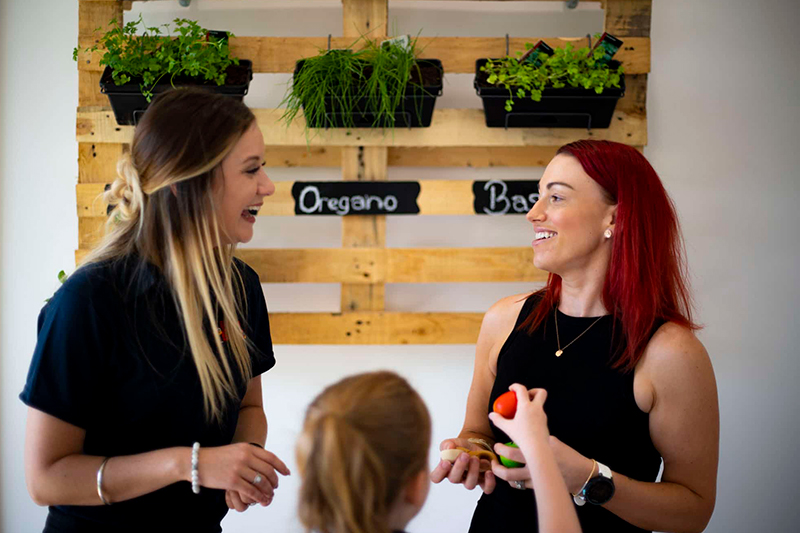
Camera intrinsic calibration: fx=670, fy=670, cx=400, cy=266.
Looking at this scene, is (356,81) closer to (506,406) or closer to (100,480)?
(506,406)

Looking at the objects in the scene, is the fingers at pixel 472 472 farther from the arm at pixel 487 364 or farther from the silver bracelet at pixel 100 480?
the silver bracelet at pixel 100 480

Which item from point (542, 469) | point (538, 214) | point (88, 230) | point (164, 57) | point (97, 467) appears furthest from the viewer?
point (88, 230)

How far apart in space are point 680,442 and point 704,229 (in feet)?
4.58

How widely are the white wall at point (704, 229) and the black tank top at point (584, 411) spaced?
1001 millimetres

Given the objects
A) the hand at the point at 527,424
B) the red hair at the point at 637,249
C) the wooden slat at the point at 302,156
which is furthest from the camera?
the wooden slat at the point at 302,156

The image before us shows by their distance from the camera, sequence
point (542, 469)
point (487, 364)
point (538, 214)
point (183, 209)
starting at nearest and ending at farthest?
point (542, 469)
point (183, 209)
point (538, 214)
point (487, 364)

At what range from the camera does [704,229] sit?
2.50 meters

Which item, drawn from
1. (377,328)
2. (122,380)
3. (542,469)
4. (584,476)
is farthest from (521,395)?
(377,328)

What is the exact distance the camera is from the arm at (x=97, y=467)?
3.77ft

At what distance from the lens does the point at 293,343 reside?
2.29 meters

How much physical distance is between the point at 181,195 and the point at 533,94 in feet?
4.00

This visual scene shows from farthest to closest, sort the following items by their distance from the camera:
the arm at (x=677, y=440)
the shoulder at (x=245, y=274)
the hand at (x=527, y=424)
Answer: the shoulder at (x=245, y=274) → the arm at (x=677, y=440) → the hand at (x=527, y=424)

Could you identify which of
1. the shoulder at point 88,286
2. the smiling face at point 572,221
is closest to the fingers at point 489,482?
the smiling face at point 572,221

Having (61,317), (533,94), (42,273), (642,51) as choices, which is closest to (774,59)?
(642,51)
